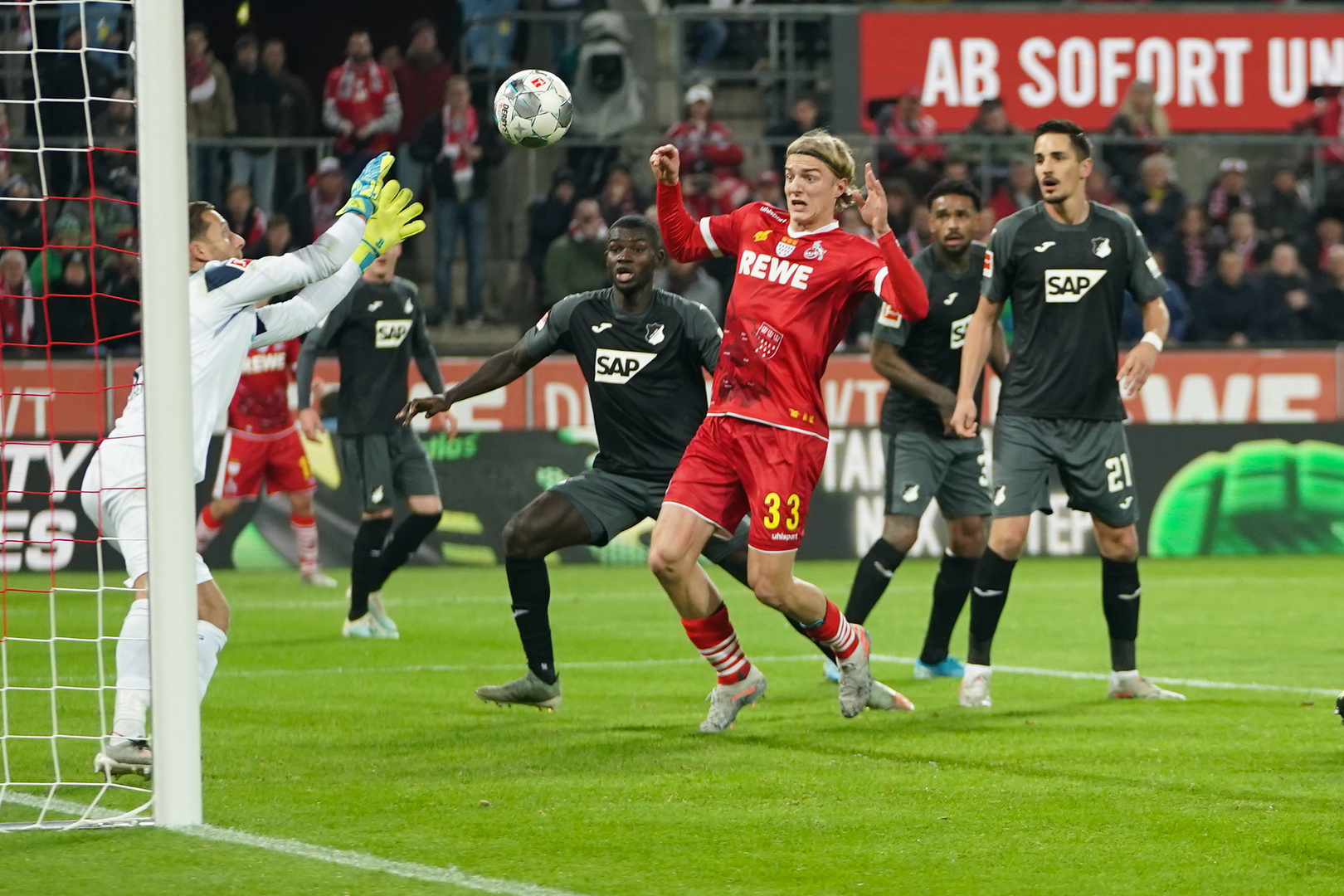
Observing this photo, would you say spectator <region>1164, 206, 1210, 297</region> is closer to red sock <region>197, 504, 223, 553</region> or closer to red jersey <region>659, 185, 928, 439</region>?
red sock <region>197, 504, 223, 553</region>

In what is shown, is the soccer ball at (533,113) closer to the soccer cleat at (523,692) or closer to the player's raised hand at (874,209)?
the player's raised hand at (874,209)

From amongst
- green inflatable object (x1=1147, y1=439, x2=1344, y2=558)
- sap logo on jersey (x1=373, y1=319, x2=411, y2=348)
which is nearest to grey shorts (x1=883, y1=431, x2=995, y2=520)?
sap logo on jersey (x1=373, y1=319, x2=411, y2=348)

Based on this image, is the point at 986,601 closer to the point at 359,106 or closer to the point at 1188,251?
the point at 1188,251

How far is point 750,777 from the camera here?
20.9 ft

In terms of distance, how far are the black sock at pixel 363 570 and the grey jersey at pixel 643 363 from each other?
3.54m

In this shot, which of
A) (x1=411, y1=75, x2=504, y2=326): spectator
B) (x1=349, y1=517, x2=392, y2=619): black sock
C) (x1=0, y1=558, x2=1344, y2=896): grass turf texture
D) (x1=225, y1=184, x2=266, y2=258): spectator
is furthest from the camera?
(x1=411, y1=75, x2=504, y2=326): spectator

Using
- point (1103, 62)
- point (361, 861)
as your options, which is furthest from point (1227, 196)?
point (361, 861)

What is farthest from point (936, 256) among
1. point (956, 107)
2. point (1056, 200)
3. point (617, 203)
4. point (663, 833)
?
point (956, 107)

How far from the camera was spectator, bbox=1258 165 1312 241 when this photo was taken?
66.8 feet

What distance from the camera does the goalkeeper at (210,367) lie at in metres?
6.33

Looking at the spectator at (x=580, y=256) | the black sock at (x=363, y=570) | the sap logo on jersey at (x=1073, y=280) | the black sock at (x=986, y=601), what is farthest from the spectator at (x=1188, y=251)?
the black sock at (x=986, y=601)

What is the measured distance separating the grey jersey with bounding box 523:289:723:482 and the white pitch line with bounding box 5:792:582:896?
3.03 m

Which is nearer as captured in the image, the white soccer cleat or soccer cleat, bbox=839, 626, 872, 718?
soccer cleat, bbox=839, 626, 872, 718

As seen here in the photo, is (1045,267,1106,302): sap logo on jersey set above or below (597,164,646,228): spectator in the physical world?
below
